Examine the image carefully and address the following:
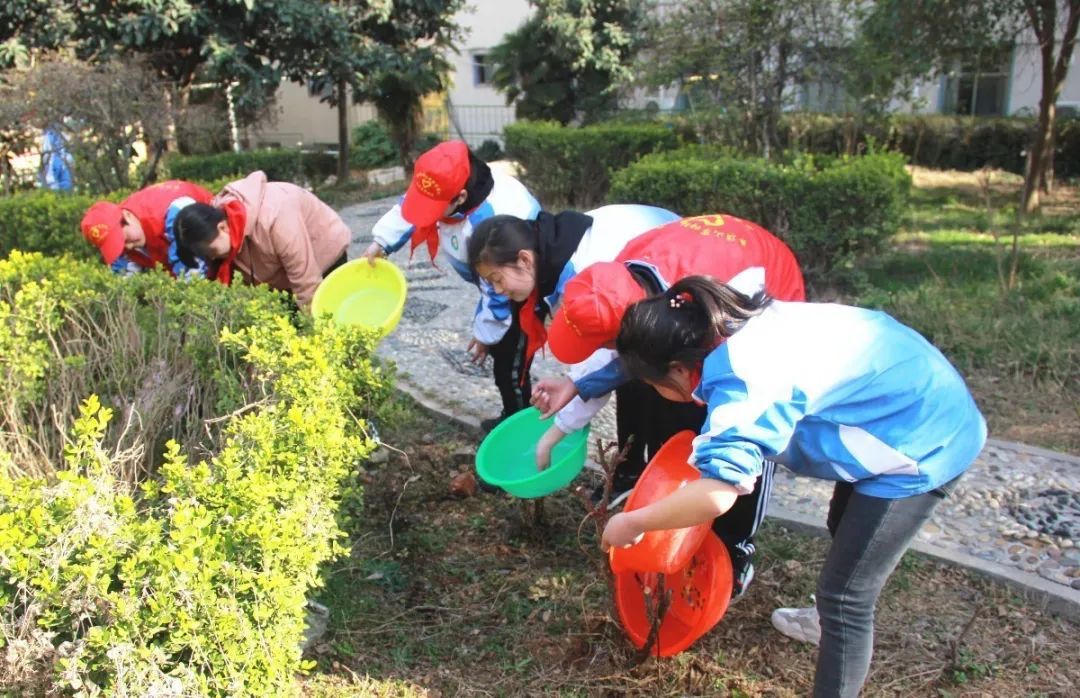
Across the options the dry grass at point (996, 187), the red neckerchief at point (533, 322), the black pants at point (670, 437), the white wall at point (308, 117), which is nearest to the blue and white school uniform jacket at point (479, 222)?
the red neckerchief at point (533, 322)

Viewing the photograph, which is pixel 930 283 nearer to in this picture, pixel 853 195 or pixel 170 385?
pixel 853 195

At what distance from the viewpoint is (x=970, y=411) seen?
2.03 m

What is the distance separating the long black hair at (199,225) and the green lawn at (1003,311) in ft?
12.0

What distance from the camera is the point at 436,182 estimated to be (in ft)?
10.8

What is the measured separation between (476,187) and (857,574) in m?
2.01

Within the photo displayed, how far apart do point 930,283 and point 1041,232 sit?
2.96 m

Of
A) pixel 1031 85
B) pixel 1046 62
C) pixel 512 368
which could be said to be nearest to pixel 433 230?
pixel 512 368

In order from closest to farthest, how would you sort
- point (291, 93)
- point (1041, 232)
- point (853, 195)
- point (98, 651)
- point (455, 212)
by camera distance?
point (98, 651) < point (455, 212) < point (853, 195) < point (1041, 232) < point (291, 93)

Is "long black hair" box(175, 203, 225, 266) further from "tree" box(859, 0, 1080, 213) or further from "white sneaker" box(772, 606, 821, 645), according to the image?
"tree" box(859, 0, 1080, 213)

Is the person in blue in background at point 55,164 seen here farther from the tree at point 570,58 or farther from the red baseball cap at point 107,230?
the tree at point 570,58

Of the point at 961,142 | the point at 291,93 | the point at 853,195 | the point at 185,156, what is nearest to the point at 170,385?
the point at 853,195

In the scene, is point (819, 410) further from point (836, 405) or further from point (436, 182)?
point (436, 182)

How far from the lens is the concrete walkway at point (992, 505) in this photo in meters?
2.99

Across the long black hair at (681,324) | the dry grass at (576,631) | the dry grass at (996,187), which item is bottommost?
the dry grass at (576,631)
